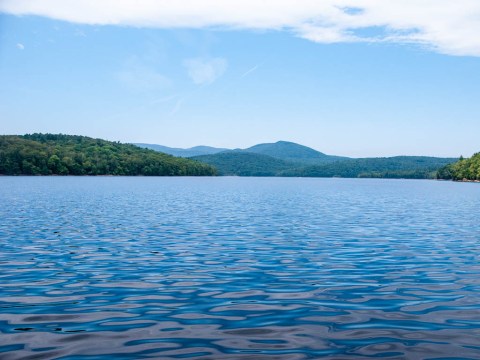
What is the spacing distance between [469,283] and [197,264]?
42.2 feet

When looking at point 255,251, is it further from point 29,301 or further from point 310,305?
point 29,301

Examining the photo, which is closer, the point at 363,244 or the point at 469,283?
the point at 469,283

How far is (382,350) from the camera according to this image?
13531mm

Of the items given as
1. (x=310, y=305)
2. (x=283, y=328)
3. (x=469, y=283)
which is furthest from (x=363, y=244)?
(x=283, y=328)

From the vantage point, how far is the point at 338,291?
2033 cm

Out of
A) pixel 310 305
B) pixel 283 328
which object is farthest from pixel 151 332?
pixel 310 305

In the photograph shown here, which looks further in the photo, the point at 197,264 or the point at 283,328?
the point at 197,264

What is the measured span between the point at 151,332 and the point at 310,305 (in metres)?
6.06

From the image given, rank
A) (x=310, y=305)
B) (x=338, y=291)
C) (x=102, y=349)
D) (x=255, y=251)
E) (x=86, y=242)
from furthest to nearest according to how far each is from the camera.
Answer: (x=86, y=242)
(x=255, y=251)
(x=338, y=291)
(x=310, y=305)
(x=102, y=349)

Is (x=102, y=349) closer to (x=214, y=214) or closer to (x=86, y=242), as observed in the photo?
(x=86, y=242)

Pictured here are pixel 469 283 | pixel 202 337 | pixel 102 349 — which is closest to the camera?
pixel 102 349

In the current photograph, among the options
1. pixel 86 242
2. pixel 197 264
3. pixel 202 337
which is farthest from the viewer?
pixel 86 242

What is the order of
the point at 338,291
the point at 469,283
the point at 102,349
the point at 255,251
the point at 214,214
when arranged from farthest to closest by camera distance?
the point at 214,214 → the point at 255,251 → the point at 469,283 → the point at 338,291 → the point at 102,349

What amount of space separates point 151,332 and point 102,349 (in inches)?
71.4
